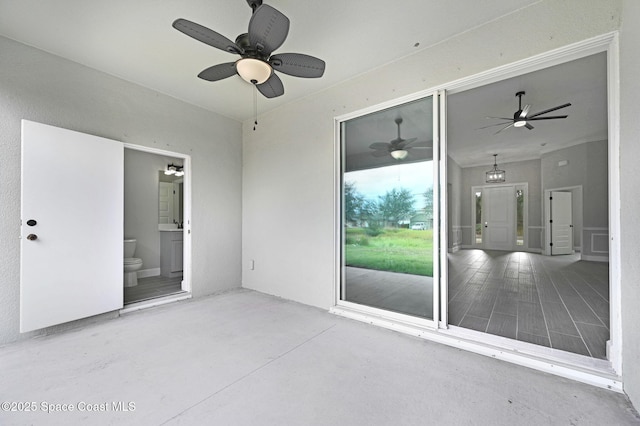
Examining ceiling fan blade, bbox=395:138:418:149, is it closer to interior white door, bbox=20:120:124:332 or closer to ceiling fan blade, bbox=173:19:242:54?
ceiling fan blade, bbox=173:19:242:54

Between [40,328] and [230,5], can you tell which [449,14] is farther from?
[40,328]

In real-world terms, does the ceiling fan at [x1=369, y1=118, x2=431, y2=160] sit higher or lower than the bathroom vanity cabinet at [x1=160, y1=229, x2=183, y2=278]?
higher

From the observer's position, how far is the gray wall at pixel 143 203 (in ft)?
15.8

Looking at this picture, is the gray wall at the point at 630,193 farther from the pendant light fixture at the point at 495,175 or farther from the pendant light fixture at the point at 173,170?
the pendant light fixture at the point at 495,175

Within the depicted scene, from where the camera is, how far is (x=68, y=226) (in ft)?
8.63

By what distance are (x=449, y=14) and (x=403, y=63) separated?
0.61 metres

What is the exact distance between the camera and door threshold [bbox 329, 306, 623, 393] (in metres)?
1.77

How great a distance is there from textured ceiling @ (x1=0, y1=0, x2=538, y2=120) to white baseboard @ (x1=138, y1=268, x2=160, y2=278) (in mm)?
3483

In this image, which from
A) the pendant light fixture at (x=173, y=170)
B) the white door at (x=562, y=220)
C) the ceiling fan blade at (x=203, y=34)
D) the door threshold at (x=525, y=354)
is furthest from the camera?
the white door at (x=562, y=220)

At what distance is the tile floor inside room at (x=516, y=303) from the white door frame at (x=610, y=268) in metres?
0.21

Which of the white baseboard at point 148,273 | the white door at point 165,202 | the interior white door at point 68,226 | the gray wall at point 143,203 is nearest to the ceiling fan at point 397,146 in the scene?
the interior white door at point 68,226

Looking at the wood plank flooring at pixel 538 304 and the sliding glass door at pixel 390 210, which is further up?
the sliding glass door at pixel 390 210

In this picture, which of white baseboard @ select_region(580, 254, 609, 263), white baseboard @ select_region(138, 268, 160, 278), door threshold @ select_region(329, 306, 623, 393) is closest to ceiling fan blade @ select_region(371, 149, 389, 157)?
door threshold @ select_region(329, 306, 623, 393)

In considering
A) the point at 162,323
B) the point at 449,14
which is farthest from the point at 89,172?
the point at 449,14
